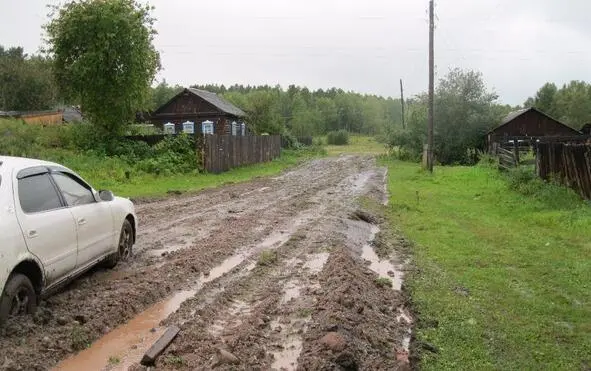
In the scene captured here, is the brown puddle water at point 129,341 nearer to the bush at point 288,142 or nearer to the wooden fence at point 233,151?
the wooden fence at point 233,151

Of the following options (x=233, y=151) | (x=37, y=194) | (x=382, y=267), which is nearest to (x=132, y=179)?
(x=233, y=151)

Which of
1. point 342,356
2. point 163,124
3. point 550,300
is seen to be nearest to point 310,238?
point 550,300

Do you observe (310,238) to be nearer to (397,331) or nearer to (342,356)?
(397,331)

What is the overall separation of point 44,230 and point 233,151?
2547 cm

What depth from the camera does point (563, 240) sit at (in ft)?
35.1

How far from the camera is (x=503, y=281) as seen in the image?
308 inches

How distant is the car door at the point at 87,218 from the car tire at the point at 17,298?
3.63 feet

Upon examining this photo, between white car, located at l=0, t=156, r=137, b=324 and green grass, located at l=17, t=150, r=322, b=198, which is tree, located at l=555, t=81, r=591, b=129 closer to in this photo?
green grass, located at l=17, t=150, r=322, b=198

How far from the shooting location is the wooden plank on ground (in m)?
4.66

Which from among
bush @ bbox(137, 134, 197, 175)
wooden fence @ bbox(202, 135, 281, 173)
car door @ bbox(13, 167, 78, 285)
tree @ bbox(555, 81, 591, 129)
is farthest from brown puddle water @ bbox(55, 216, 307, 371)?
tree @ bbox(555, 81, 591, 129)

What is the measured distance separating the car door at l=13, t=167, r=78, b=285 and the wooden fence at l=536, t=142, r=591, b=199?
12030mm

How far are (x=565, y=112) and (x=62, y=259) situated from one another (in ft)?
312

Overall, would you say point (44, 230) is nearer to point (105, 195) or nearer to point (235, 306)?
point (105, 195)

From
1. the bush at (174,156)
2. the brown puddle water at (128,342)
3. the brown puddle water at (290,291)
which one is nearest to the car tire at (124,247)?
the brown puddle water at (128,342)
